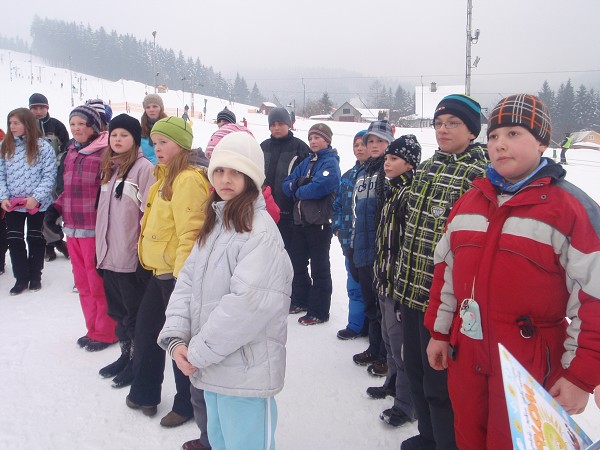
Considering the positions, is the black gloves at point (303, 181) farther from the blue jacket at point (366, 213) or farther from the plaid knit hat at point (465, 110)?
the plaid knit hat at point (465, 110)

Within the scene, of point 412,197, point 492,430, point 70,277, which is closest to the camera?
point 492,430

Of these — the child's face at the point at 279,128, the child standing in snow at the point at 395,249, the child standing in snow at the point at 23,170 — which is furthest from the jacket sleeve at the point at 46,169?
the child standing in snow at the point at 395,249

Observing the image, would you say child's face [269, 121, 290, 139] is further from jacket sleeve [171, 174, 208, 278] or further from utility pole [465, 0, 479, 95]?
utility pole [465, 0, 479, 95]

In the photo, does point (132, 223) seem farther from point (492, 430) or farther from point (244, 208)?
point (492, 430)

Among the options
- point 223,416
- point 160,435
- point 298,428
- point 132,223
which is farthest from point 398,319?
point 132,223

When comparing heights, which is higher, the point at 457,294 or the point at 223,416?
the point at 457,294

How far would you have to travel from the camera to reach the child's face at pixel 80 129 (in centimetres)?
376

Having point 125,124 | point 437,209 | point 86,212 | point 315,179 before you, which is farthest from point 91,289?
point 437,209

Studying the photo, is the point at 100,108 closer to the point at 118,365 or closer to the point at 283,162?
the point at 283,162

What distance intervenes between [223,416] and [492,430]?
120 cm

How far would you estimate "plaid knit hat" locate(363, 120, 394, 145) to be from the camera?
3.48 meters

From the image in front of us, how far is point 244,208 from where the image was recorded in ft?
6.75

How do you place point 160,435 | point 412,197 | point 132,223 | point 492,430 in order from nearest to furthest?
point 492,430 → point 412,197 → point 160,435 → point 132,223

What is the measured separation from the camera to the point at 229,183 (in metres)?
2.13
